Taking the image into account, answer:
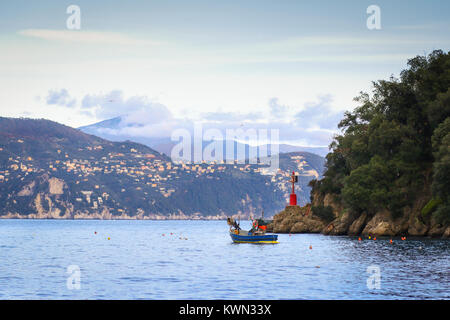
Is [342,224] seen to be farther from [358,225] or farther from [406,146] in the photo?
[406,146]

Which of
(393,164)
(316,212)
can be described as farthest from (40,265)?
(316,212)

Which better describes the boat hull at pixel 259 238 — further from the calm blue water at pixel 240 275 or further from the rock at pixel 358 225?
the rock at pixel 358 225

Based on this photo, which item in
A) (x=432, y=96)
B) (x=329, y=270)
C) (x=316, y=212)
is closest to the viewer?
(x=329, y=270)

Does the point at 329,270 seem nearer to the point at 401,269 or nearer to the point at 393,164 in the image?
the point at 401,269

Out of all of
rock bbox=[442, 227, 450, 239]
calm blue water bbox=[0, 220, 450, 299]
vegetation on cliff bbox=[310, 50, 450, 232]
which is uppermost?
vegetation on cliff bbox=[310, 50, 450, 232]

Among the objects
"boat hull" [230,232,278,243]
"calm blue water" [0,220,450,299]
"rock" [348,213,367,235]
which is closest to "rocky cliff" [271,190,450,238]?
"rock" [348,213,367,235]

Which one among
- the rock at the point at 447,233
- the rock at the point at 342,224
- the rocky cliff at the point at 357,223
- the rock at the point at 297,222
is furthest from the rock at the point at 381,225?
the rock at the point at 297,222

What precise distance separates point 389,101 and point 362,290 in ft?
210

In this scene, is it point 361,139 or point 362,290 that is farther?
point 361,139

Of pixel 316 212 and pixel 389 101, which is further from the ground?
pixel 389 101

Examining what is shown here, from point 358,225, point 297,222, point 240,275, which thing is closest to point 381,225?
point 358,225

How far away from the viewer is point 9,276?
147ft

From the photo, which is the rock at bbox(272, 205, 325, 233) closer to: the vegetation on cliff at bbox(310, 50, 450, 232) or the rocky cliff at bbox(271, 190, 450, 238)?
the rocky cliff at bbox(271, 190, 450, 238)
